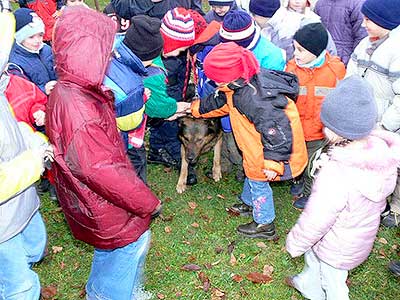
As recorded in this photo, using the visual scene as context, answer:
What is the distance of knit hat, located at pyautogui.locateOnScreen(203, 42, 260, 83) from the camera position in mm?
4598

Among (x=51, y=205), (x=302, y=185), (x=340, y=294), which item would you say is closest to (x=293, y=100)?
(x=302, y=185)

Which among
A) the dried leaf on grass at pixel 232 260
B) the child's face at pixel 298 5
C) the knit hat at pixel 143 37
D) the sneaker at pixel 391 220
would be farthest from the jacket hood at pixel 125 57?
the sneaker at pixel 391 220

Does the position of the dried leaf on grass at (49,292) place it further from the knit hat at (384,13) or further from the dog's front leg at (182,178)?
the knit hat at (384,13)

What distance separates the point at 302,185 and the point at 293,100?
1549mm

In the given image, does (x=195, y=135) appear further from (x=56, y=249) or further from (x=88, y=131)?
(x=88, y=131)

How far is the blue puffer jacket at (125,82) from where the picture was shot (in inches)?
153

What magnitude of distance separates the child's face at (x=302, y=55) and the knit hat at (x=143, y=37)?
4.96ft

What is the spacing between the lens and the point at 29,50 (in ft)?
18.0

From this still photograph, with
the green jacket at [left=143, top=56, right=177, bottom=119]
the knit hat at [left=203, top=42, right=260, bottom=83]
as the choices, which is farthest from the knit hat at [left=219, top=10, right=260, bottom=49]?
the green jacket at [left=143, top=56, right=177, bottom=119]

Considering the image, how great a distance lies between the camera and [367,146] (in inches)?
132

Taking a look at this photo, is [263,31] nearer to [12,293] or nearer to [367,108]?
[367,108]

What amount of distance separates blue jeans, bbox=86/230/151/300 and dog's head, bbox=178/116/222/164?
2356 millimetres

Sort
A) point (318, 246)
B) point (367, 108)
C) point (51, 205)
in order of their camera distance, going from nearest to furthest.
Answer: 1. point (367, 108)
2. point (318, 246)
3. point (51, 205)

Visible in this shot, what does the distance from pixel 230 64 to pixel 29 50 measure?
94.9 inches
